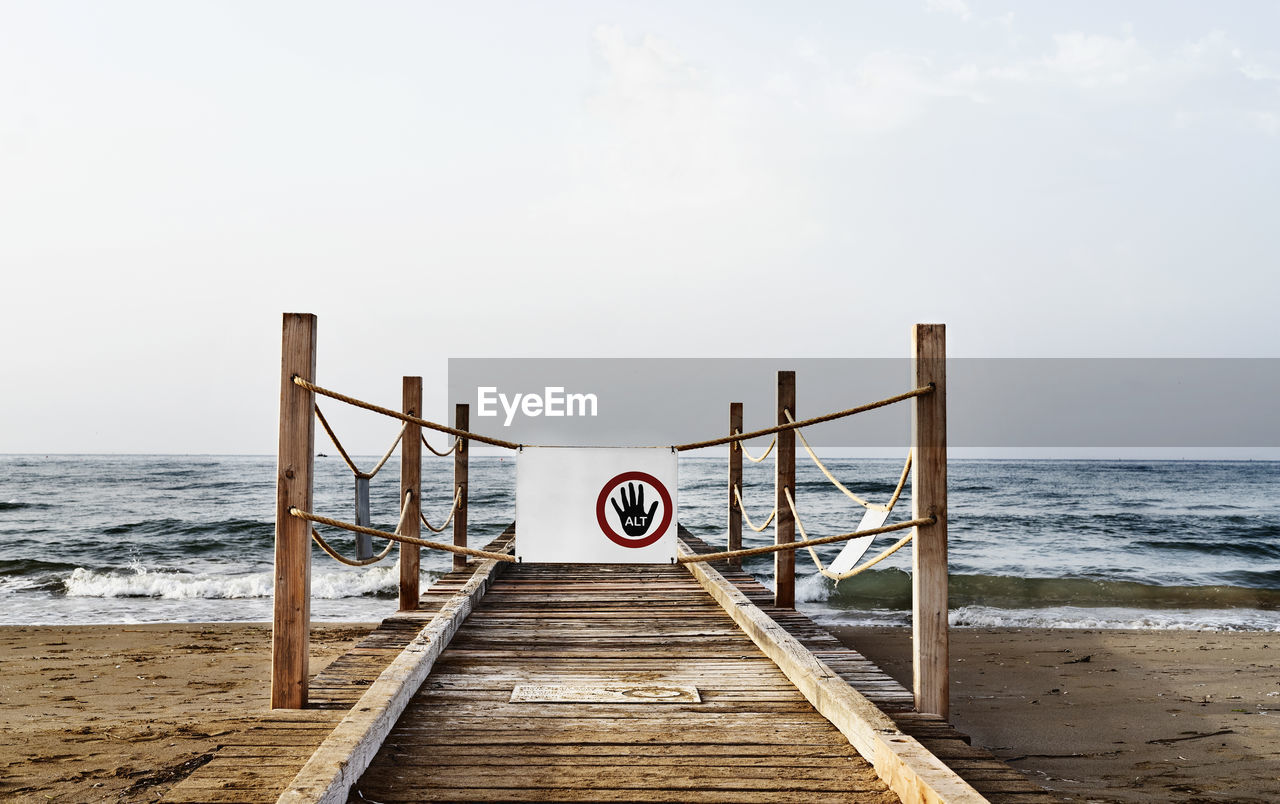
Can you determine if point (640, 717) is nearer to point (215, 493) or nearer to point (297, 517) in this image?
point (297, 517)

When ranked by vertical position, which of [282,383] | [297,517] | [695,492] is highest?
[282,383]

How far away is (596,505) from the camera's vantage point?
393 cm

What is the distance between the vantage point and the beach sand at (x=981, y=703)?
496cm

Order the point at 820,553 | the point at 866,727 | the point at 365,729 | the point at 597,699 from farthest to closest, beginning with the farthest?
the point at 820,553 < the point at 597,699 < the point at 866,727 < the point at 365,729

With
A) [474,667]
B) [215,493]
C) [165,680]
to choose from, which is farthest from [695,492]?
[474,667]

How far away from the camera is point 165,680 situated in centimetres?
714

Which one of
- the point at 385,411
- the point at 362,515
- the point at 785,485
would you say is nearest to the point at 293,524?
the point at 385,411

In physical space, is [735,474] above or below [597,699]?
above

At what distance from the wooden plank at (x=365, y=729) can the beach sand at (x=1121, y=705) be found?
364cm

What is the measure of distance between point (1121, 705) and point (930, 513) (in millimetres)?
4723

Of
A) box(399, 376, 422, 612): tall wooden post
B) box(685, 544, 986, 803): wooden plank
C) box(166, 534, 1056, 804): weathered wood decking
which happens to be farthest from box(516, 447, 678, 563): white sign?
box(399, 376, 422, 612): tall wooden post

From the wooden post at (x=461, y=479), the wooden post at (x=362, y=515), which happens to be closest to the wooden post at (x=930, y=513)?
the wooden post at (x=362, y=515)

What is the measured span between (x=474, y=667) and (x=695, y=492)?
32.4 m

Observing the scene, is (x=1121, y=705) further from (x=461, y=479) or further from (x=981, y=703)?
(x=461, y=479)
